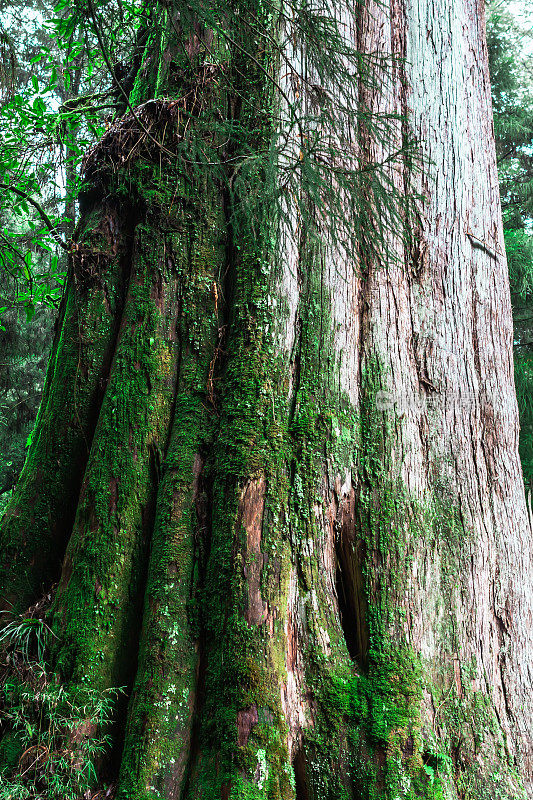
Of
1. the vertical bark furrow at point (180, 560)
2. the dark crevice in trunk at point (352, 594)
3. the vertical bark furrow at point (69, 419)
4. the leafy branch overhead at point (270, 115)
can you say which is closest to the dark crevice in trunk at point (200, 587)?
the vertical bark furrow at point (180, 560)

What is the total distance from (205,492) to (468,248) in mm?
1846

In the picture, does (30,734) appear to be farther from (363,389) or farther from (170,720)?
(363,389)

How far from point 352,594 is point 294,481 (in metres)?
0.53

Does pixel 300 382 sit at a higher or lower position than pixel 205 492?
higher

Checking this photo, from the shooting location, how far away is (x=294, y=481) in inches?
91.8

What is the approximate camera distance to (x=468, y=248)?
292 cm

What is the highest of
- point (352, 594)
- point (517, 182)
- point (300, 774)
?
point (517, 182)

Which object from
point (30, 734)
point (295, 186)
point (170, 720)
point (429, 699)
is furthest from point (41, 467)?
point (429, 699)

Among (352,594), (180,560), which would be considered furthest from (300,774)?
(180,560)

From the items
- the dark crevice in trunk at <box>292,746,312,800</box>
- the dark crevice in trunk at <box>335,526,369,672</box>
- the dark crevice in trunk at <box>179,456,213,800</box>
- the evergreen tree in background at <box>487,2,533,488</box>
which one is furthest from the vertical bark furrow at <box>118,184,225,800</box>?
the evergreen tree in background at <box>487,2,533,488</box>

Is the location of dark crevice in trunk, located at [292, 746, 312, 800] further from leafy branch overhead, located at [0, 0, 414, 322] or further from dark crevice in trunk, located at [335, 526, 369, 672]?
leafy branch overhead, located at [0, 0, 414, 322]

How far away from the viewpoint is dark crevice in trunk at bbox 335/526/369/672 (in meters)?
2.27

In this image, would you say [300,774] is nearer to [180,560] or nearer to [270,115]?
[180,560]

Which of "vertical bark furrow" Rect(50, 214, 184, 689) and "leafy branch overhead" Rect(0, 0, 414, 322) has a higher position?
"leafy branch overhead" Rect(0, 0, 414, 322)
